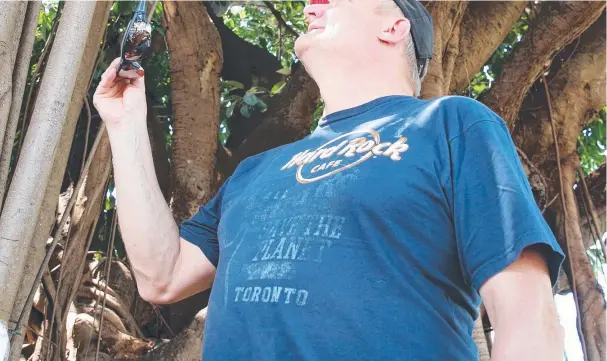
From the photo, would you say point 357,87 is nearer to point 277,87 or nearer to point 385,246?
point 385,246

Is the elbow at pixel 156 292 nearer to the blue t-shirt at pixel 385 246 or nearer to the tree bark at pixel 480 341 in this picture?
the blue t-shirt at pixel 385 246

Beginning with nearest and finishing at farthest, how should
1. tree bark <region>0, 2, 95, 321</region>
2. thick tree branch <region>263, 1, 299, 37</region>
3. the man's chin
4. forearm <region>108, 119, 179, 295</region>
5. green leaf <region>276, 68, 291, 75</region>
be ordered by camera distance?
forearm <region>108, 119, 179, 295</region>, the man's chin, tree bark <region>0, 2, 95, 321</region>, green leaf <region>276, 68, 291, 75</region>, thick tree branch <region>263, 1, 299, 37</region>

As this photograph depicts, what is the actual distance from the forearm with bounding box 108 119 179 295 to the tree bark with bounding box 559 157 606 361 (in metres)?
2.08

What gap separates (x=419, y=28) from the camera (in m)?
1.59

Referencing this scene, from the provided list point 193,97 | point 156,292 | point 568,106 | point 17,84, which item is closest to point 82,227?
point 17,84

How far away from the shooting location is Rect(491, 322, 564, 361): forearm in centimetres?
102

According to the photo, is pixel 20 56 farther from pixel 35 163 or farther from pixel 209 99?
pixel 209 99

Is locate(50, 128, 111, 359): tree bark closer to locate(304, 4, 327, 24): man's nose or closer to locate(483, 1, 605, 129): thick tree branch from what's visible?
locate(304, 4, 327, 24): man's nose

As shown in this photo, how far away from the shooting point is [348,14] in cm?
156

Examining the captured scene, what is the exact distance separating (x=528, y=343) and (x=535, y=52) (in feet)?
8.12

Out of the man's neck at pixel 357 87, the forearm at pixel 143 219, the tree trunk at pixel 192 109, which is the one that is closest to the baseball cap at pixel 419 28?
the man's neck at pixel 357 87

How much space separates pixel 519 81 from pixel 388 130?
216 centimetres

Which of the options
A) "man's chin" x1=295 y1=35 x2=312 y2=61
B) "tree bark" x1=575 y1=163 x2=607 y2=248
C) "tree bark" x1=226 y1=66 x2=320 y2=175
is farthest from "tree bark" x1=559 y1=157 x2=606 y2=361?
"man's chin" x1=295 y1=35 x2=312 y2=61

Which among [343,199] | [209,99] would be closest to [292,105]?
[209,99]
